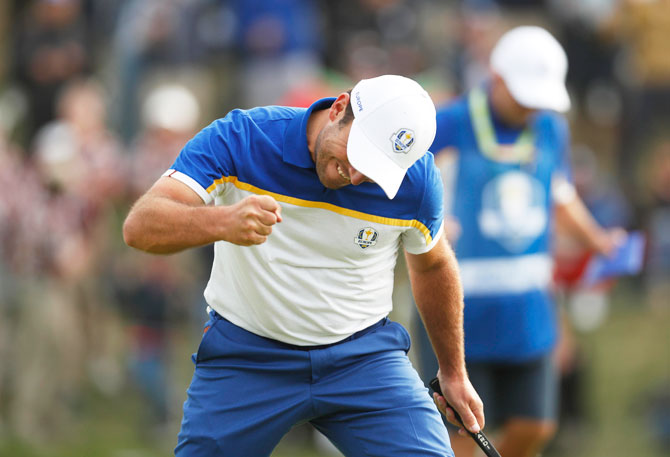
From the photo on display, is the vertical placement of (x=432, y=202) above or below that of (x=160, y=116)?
below

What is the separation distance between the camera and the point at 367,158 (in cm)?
455

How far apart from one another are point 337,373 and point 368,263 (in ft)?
1.65

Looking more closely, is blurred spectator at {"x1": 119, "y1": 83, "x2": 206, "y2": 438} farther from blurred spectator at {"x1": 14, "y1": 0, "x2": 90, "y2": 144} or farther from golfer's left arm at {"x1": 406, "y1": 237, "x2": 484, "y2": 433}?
golfer's left arm at {"x1": 406, "y1": 237, "x2": 484, "y2": 433}

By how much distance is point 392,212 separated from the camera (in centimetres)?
498

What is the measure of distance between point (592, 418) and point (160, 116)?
5.30m

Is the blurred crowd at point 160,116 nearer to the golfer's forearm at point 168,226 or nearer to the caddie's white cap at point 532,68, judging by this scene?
the caddie's white cap at point 532,68

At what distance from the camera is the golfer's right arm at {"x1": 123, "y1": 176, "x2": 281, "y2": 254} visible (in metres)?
4.16

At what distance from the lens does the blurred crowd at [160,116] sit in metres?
10.8

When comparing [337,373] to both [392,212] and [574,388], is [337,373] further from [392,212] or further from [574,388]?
[574,388]

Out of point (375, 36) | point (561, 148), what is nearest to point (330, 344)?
point (561, 148)

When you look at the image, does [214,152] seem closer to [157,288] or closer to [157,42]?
[157,288]

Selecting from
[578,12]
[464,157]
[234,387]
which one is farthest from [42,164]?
[578,12]

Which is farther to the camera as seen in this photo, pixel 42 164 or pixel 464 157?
pixel 42 164

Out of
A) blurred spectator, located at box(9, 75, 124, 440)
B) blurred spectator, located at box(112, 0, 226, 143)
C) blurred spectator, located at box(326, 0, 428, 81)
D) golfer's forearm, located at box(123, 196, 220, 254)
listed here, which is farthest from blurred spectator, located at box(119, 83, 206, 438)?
Answer: golfer's forearm, located at box(123, 196, 220, 254)
